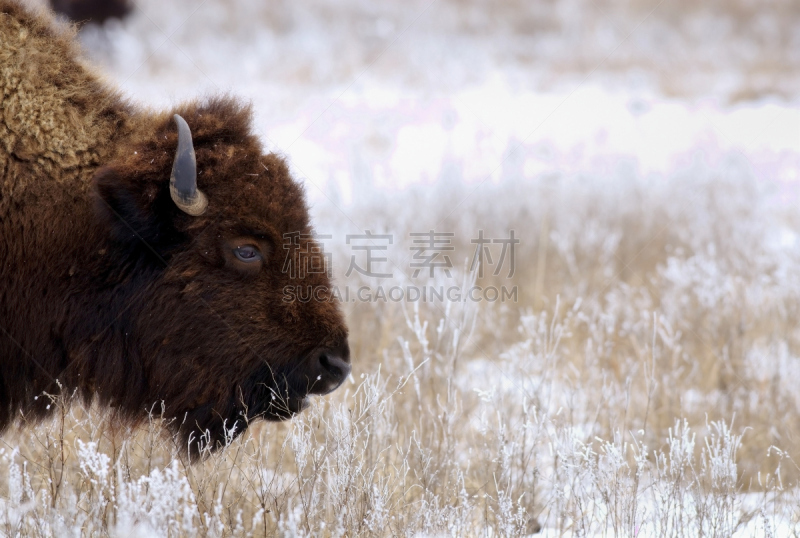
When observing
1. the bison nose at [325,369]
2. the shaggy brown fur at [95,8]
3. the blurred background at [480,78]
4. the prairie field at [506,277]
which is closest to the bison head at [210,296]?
the bison nose at [325,369]

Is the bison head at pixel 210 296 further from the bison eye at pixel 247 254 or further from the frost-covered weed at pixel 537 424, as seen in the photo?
the frost-covered weed at pixel 537 424

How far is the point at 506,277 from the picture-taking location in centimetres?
780

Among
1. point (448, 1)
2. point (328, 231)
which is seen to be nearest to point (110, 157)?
point (328, 231)

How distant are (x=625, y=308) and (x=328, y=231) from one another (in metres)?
3.74

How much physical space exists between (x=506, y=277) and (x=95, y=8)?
10.9 meters

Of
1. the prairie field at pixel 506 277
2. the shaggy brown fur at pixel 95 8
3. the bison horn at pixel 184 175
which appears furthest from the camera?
the shaggy brown fur at pixel 95 8

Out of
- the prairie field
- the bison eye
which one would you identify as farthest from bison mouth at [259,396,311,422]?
the bison eye

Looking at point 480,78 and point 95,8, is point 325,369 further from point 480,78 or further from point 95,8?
point 480,78

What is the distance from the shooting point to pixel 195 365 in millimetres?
3240

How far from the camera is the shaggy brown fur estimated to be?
450 inches

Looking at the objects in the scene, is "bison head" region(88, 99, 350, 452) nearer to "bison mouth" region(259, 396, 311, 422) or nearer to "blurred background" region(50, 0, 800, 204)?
"bison mouth" region(259, 396, 311, 422)

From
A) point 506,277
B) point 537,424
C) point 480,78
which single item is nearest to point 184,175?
point 537,424

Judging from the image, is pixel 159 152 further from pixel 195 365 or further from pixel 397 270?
pixel 397 270

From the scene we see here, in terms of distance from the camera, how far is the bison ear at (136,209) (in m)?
3.02
